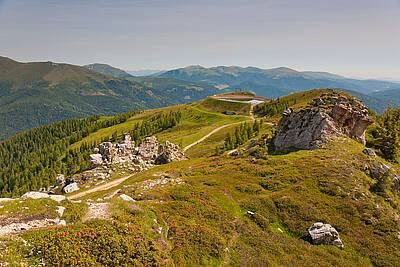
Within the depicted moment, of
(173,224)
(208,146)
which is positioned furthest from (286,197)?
(208,146)

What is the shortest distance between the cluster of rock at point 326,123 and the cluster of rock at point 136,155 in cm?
5194

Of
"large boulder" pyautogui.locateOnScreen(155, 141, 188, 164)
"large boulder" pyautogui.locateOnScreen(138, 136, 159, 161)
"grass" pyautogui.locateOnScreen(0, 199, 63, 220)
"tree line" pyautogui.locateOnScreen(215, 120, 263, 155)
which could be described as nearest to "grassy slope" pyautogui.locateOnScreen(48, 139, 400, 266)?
"grass" pyautogui.locateOnScreen(0, 199, 63, 220)

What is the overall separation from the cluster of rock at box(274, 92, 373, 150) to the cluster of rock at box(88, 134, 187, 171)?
51.9m

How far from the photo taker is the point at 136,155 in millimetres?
91125

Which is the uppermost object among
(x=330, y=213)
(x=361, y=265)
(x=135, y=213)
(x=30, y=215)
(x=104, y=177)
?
(x=30, y=215)

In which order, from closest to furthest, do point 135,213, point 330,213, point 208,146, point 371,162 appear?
point 135,213 → point 330,213 → point 371,162 → point 208,146

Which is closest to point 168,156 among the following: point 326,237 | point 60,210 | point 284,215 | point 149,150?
point 149,150

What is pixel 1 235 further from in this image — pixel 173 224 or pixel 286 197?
pixel 286 197

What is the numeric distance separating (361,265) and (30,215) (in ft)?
113

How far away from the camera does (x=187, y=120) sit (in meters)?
186

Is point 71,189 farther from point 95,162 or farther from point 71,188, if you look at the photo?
point 95,162

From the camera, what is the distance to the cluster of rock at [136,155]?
79250 mm

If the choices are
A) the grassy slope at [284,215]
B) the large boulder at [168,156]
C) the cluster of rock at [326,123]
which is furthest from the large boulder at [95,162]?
the cluster of rock at [326,123]

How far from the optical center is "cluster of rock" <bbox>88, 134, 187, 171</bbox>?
7925 centimetres
